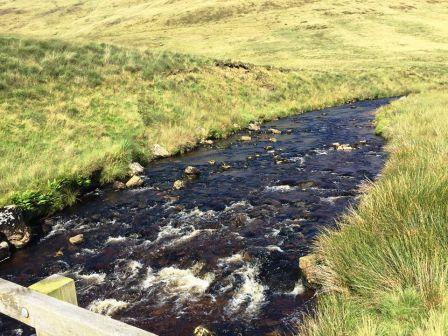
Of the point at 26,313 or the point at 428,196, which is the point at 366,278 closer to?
the point at 428,196

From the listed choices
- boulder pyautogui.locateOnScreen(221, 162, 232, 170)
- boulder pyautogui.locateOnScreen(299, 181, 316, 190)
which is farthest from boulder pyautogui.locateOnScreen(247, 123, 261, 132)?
boulder pyautogui.locateOnScreen(299, 181, 316, 190)

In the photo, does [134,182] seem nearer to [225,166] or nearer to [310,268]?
[225,166]

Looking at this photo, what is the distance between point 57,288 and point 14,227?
8.28 m

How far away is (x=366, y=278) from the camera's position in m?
5.39

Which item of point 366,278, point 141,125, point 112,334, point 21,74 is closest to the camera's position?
point 112,334

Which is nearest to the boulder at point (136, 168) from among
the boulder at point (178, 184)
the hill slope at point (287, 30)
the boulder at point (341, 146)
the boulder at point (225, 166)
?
the boulder at point (178, 184)

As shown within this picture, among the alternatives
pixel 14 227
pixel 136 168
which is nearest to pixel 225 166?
pixel 136 168

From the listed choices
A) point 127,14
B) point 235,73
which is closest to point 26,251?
point 235,73

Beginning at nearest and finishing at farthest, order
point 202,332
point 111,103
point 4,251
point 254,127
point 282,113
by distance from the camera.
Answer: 1. point 202,332
2. point 4,251
3. point 111,103
4. point 254,127
5. point 282,113

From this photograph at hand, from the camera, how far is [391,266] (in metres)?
5.25

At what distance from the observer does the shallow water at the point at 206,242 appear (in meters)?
7.45

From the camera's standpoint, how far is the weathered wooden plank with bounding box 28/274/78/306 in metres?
3.26

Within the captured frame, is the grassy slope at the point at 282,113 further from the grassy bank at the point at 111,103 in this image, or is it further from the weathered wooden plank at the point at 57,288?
the weathered wooden plank at the point at 57,288

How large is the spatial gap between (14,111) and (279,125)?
45.5ft
